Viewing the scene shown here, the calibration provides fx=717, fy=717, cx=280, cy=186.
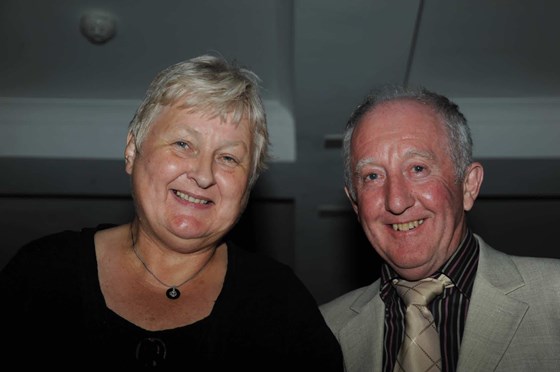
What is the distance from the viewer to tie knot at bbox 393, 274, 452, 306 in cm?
247

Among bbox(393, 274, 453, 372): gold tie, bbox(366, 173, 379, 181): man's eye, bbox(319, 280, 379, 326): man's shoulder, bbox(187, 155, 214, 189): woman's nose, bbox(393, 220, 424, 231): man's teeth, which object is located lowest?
bbox(319, 280, 379, 326): man's shoulder

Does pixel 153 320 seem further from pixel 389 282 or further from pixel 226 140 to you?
pixel 389 282

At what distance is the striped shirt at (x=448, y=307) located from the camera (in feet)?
7.84

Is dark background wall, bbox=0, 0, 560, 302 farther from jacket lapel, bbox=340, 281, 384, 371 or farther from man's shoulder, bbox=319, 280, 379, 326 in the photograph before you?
jacket lapel, bbox=340, 281, 384, 371

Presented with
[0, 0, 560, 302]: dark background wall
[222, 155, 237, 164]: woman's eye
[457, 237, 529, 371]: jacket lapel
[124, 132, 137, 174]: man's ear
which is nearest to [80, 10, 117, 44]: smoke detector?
[0, 0, 560, 302]: dark background wall

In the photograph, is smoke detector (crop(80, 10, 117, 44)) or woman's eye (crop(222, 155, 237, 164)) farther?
smoke detector (crop(80, 10, 117, 44))

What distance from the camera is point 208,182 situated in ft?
7.37

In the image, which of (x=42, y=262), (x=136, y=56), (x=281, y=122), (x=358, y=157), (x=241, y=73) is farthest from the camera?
(x=281, y=122)

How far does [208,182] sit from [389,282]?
86cm

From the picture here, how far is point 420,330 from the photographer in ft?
7.91

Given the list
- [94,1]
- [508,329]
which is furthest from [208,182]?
[94,1]

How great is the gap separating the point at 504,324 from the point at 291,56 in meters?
2.80

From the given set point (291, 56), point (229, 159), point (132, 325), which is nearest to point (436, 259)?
point (229, 159)

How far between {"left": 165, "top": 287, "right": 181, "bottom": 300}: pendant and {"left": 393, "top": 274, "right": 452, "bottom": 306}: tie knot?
802 mm
